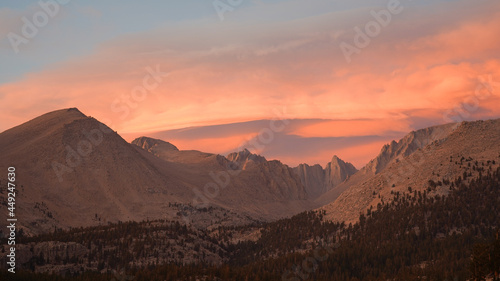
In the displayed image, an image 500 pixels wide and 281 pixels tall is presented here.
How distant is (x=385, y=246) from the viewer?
144000mm

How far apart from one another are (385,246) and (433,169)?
136 ft

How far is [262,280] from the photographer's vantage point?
118 m

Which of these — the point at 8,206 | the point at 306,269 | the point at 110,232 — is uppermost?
the point at 8,206

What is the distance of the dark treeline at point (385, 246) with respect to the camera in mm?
120562

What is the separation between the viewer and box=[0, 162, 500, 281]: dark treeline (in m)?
121

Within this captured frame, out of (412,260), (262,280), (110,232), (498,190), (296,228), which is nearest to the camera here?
(262,280)

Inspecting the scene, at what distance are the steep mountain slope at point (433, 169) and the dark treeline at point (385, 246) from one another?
3802 millimetres

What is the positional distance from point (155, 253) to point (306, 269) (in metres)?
43.9

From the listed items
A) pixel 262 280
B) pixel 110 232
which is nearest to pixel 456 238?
pixel 262 280

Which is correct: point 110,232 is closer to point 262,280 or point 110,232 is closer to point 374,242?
point 262,280

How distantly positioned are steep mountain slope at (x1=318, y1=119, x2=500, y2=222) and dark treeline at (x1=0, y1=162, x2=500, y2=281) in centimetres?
380

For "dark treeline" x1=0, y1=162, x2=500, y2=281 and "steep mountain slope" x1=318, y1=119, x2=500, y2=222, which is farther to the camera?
"steep mountain slope" x1=318, y1=119, x2=500, y2=222

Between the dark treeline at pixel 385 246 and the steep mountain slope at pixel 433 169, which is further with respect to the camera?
the steep mountain slope at pixel 433 169

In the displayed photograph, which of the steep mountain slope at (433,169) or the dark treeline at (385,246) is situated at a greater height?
the steep mountain slope at (433,169)
